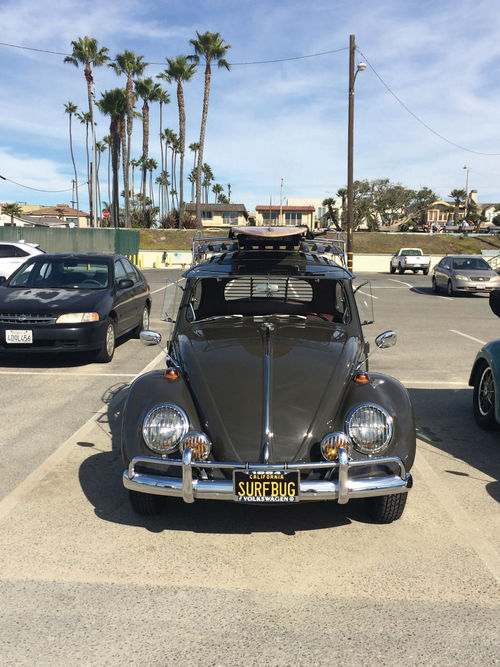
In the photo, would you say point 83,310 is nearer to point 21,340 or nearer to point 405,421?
point 21,340

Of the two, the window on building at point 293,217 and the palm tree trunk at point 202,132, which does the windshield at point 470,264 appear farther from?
the window on building at point 293,217

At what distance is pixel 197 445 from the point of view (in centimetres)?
353

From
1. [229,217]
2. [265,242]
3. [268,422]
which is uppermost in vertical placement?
[229,217]

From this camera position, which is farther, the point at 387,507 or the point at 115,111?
the point at 115,111

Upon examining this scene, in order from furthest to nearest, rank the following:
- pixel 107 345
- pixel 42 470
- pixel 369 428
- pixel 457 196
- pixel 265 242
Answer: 1. pixel 457 196
2. pixel 107 345
3. pixel 265 242
4. pixel 42 470
5. pixel 369 428

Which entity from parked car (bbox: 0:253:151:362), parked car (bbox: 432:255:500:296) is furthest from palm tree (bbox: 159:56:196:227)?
parked car (bbox: 0:253:151:362)

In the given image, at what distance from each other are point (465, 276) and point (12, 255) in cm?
1457

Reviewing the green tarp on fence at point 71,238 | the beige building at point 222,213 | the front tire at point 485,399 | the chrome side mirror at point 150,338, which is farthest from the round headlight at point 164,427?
the beige building at point 222,213

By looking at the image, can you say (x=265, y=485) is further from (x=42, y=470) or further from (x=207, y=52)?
(x=207, y=52)

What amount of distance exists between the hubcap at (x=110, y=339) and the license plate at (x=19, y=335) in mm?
1093

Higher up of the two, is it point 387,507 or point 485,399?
point 485,399

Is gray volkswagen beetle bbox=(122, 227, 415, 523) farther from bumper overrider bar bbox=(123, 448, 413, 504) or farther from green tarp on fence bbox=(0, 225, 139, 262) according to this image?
green tarp on fence bbox=(0, 225, 139, 262)

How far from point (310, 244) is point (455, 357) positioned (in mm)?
4334

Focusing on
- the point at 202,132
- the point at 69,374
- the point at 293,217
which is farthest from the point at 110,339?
the point at 293,217
